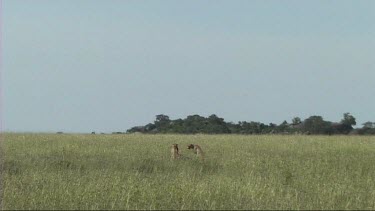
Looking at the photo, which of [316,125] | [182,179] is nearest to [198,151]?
[182,179]

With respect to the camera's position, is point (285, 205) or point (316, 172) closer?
point (285, 205)

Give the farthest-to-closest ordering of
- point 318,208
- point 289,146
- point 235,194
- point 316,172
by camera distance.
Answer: point 289,146 → point 316,172 → point 235,194 → point 318,208

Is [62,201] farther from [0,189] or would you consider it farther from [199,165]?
[199,165]

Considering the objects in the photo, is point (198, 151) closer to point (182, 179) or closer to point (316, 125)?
point (182, 179)

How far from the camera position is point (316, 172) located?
32.1 feet

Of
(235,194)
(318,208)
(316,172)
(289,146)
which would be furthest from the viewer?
(289,146)

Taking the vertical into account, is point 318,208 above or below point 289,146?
below

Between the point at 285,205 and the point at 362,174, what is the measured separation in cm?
404

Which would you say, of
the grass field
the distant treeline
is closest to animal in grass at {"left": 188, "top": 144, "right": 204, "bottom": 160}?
the grass field

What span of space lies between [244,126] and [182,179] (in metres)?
27.7

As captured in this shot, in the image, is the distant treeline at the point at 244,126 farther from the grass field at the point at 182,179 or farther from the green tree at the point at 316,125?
the grass field at the point at 182,179

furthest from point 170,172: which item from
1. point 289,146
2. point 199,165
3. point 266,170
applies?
point 289,146

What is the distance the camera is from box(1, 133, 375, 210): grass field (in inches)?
263

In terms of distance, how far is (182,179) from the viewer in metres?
8.36
